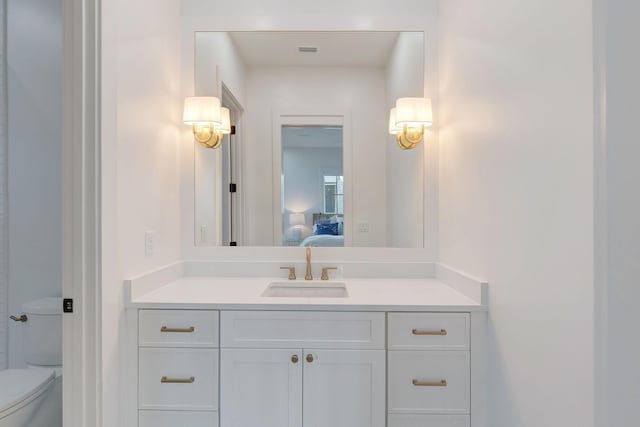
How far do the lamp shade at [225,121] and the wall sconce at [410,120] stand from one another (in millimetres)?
939

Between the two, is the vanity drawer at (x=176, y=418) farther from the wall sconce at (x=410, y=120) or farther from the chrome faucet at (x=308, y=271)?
the wall sconce at (x=410, y=120)

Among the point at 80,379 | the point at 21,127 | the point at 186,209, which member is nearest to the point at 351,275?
the point at 186,209

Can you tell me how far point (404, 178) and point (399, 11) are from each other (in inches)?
36.9

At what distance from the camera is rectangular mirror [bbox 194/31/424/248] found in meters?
2.18

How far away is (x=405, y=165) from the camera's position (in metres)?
2.18

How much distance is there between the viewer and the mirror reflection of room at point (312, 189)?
221 cm

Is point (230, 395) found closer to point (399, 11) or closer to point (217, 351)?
point (217, 351)

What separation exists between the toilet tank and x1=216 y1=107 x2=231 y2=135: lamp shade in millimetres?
1243

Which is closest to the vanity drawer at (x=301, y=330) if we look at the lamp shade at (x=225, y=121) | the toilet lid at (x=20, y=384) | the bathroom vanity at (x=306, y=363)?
the bathroom vanity at (x=306, y=363)

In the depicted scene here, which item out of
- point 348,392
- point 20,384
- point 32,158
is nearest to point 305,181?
point 348,392

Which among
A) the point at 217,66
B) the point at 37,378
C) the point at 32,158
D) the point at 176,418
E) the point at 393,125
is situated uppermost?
the point at 217,66

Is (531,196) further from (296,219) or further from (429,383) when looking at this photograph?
(296,219)

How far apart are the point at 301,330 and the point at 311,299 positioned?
0.49 ft

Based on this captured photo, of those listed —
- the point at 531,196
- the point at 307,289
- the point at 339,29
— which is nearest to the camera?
the point at 531,196
